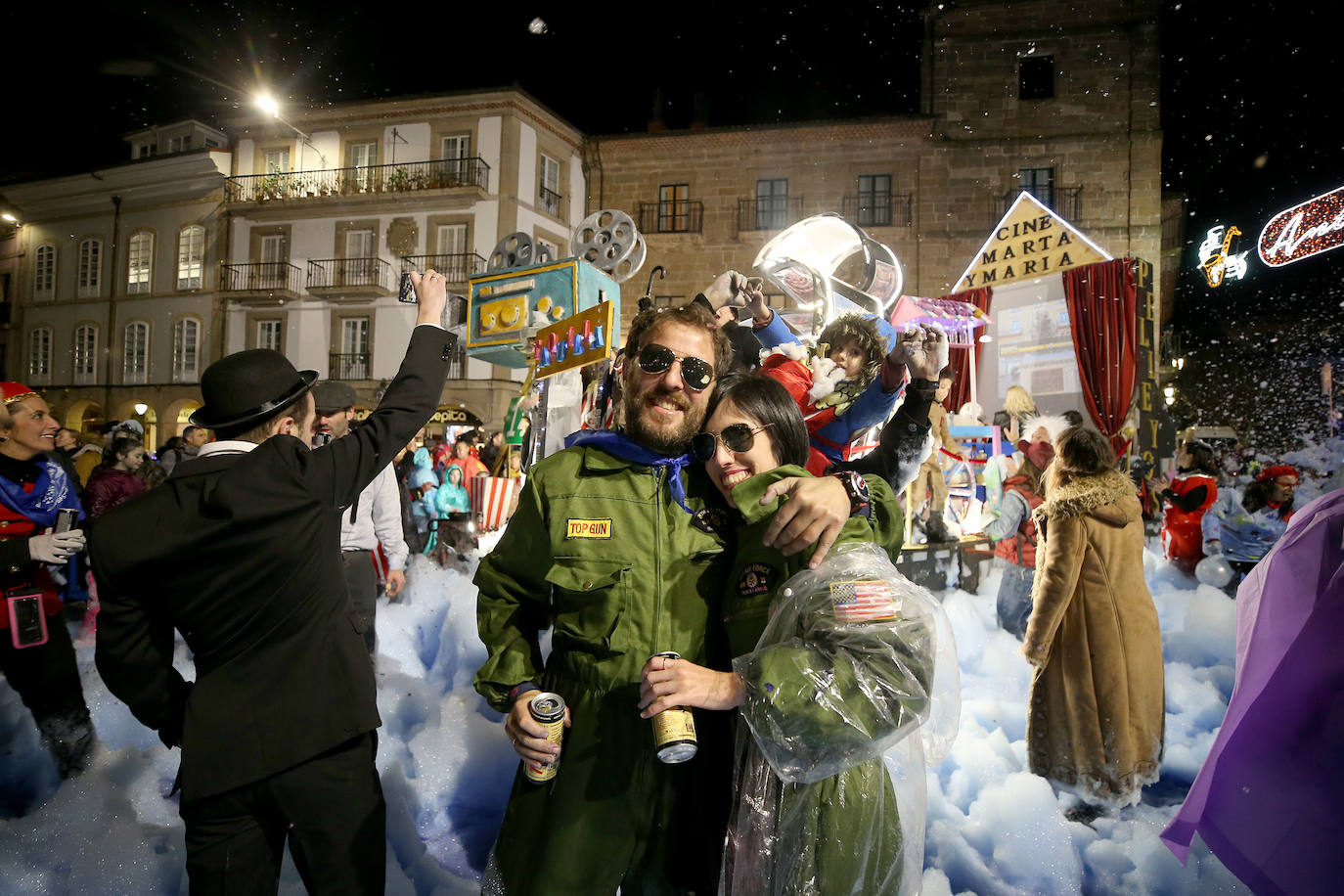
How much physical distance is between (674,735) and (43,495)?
391 centimetres

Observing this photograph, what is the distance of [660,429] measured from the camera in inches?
78.2

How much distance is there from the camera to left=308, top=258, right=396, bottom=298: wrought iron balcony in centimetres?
2328

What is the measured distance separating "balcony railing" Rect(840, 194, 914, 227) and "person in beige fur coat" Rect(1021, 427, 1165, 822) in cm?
1819

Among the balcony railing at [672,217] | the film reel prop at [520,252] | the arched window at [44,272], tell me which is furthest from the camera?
the arched window at [44,272]

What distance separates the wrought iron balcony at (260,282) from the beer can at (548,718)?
2565 cm

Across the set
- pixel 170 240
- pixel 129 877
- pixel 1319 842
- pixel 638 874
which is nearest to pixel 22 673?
pixel 129 877

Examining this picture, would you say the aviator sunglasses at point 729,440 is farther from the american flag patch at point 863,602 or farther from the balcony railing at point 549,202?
the balcony railing at point 549,202

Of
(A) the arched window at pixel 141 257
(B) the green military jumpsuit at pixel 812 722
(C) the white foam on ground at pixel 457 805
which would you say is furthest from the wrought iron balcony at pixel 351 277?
(B) the green military jumpsuit at pixel 812 722

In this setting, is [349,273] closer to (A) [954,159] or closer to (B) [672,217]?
(B) [672,217]

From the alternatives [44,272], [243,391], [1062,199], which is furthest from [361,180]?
[243,391]

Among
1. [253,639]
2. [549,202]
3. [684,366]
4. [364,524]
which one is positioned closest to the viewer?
[684,366]

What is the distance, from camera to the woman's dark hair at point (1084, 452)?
12.9ft

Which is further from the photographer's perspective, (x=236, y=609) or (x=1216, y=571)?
(x=1216, y=571)

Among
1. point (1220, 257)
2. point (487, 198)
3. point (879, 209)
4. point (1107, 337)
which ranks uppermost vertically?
point (487, 198)
